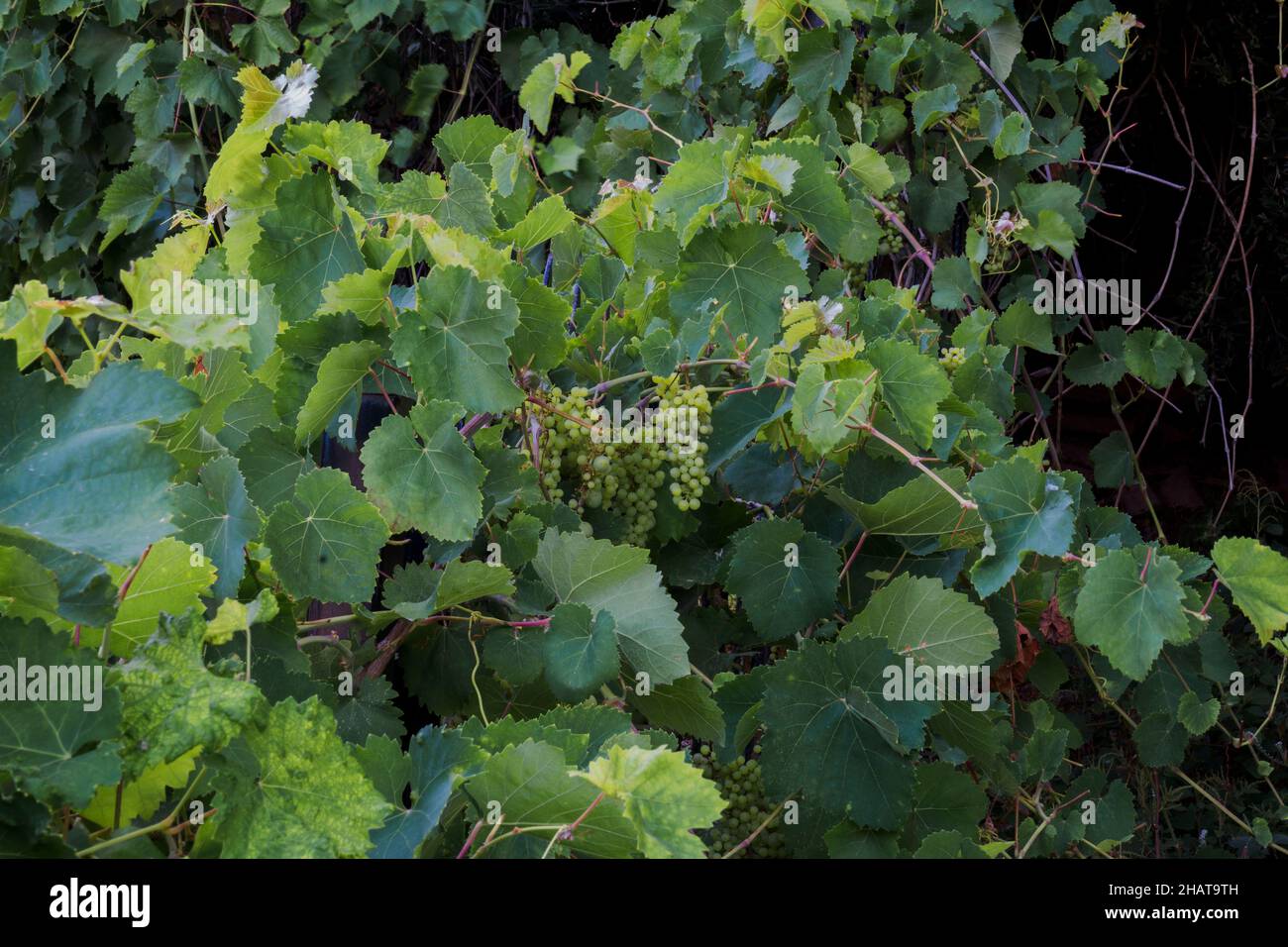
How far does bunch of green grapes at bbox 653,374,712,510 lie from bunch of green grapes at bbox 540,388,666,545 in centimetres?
2

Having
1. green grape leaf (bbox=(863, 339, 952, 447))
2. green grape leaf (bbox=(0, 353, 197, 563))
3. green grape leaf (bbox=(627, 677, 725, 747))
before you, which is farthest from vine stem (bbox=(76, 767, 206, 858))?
green grape leaf (bbox=(863, 339, 952, 447))

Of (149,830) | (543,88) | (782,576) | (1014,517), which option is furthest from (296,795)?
(543,88)

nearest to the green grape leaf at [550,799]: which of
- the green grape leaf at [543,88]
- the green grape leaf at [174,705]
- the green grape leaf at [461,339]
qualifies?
the green grape leaf at [174,705]

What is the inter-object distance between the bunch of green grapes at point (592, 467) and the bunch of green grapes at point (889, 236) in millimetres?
1022

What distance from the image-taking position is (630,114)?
7.35ft

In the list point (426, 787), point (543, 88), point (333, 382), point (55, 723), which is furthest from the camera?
point (543, 88)

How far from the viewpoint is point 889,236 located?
2.02 meters

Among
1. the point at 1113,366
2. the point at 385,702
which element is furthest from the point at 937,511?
the point at 1113,366

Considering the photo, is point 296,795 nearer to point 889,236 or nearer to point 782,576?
point 782,576

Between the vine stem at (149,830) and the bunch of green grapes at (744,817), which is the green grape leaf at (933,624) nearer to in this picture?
the bunch of green grapes at (744,817)

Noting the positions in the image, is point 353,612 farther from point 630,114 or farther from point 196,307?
point 630,114

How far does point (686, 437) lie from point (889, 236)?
107 cm

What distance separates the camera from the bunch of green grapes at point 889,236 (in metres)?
2.01

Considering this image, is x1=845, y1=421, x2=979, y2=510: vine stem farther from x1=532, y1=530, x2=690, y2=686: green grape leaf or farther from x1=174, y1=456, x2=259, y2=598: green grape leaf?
x1=174, y1=456, x2=259, y2=598: green grape leaf
